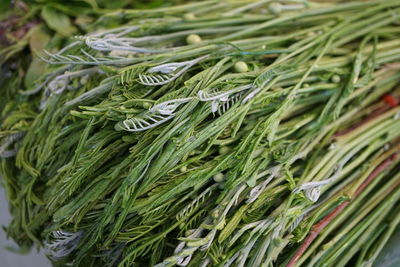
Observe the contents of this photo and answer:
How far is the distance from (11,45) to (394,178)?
1063 millimetres

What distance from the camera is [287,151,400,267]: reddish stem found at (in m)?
0.79

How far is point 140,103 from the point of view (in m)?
0.74

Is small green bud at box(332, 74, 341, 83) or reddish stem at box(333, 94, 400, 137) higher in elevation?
small green bud at box(332, 74, 341, 83)

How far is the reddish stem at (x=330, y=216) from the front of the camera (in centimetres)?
79

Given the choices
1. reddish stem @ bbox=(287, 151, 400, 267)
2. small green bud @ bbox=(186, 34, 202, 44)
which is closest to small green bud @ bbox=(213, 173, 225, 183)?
reddish stem @ bbox=(287, 151, 400, 267)

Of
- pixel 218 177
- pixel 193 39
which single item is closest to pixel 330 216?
pixel 218 177

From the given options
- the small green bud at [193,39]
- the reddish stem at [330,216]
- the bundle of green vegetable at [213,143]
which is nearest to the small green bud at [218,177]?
the bundle of green vegetable at [213,143]

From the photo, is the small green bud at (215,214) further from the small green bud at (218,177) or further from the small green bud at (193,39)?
the small green bud at (193,39)

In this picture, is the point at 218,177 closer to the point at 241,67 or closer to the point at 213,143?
the point at 213,143

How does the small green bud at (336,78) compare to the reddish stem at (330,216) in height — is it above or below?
above

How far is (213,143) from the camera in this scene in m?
0.77

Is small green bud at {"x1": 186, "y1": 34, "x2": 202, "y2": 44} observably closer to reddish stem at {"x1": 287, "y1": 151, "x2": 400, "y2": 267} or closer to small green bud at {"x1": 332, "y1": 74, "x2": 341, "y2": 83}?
small green bud at {"x1": 332, "y1": 74, "x2": 341, "y2": 83}

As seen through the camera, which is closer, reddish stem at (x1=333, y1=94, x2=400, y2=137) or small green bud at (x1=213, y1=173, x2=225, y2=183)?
small green bud at (x1=213, y1=173, x2=225, y2=183)

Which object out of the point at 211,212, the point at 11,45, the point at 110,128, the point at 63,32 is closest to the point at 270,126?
the point at 211,212
